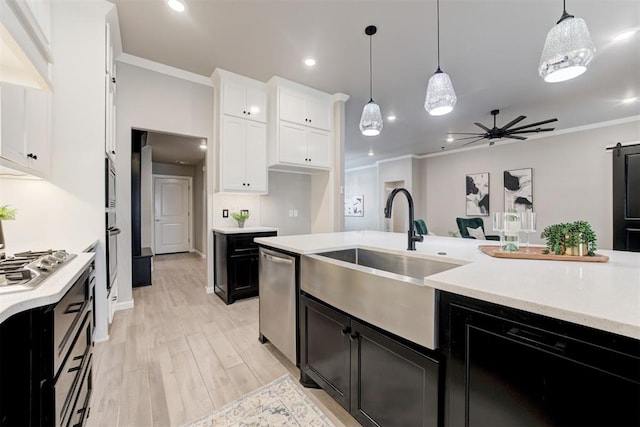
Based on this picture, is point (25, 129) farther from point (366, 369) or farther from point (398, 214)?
point (398, 214)

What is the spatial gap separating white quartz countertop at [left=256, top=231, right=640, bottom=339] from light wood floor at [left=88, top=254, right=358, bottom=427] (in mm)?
1097

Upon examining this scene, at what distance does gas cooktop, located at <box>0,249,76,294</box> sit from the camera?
2.76ft

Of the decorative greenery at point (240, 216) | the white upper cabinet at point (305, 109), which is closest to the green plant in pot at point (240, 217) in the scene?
the decorative greenery at point (240, 216)

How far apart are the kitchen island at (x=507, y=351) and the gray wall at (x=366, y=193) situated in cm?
758

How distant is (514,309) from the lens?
30.1 inches

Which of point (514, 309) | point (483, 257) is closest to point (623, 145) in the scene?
point (483, 257)

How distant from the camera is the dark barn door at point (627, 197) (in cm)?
257

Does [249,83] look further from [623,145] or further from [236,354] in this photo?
[623,145]

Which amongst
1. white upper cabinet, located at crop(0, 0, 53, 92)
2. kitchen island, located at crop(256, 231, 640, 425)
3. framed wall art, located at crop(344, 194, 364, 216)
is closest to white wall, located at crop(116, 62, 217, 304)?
white upper cabinet, located at crop(0, 0, 53, 92)

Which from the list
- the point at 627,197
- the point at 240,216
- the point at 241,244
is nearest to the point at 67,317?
the point at 241,244

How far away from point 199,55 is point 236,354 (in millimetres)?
3145

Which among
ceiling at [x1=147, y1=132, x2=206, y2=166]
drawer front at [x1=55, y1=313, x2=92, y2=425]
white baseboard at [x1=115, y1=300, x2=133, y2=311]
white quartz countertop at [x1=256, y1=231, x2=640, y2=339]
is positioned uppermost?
ceiling at [x1=147, y1=132, x2=206, y2=166]

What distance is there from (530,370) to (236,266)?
2.94 meters

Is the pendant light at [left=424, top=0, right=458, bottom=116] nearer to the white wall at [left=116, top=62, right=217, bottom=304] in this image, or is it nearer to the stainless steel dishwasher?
the stainless steel dishwasher
